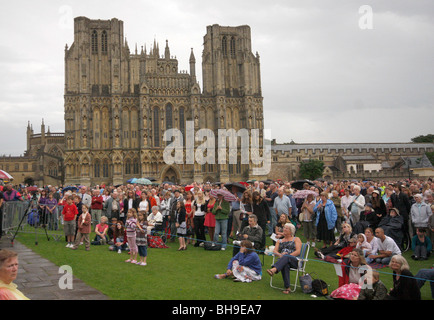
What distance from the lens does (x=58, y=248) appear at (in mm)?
12734

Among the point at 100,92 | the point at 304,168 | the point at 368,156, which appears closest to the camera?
the point at 100,92

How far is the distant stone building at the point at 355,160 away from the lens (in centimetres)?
6719

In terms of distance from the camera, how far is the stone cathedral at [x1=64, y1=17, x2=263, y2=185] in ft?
164

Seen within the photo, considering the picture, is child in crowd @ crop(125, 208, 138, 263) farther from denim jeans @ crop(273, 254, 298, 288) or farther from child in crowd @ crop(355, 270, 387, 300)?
child in crowd @ crop(355, 270, 387, 300)

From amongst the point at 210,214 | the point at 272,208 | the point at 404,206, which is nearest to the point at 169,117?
the point at 272,208

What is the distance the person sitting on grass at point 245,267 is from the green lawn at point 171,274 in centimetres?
23

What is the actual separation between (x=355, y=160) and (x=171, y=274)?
69.0 meters

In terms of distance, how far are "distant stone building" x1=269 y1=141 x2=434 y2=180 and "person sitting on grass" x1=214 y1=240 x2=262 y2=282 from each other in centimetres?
6011

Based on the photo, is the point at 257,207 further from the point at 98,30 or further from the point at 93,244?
the point at 98,30

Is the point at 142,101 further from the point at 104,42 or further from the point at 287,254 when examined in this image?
the point at 287,254

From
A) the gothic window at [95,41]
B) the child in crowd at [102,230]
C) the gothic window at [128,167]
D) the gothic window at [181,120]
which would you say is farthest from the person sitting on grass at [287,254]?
the gothic window at [95,41]

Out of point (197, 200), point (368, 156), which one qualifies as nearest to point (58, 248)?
point (197, 200)

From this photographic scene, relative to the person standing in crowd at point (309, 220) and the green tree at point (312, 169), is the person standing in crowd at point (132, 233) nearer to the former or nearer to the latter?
the person standing in crowd at point (309, 220)
